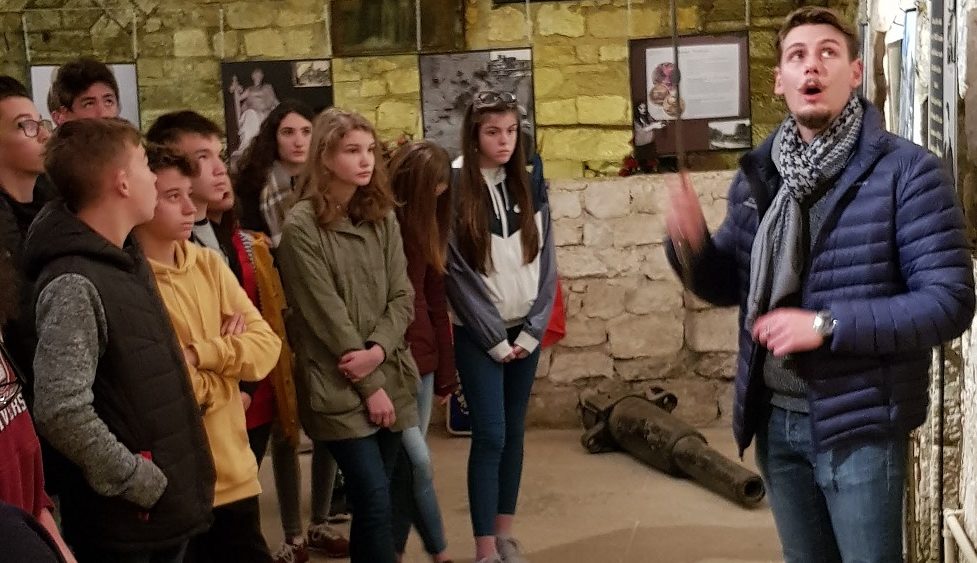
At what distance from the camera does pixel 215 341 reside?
2383 mm

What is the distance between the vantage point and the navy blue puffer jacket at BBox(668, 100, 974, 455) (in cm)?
181

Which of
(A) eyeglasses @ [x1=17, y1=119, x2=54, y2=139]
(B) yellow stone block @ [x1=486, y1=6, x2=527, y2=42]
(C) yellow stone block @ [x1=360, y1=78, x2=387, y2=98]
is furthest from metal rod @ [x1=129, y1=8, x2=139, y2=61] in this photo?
(A) eyeglasses @ [x1=17, y1=119, x2=54, y2=139]

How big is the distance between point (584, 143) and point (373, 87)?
1.13m

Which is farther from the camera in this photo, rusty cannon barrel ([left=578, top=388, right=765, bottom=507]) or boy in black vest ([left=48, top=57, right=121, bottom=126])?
rusty cannon barrel ([left=578, top=388, right=765, bottom=507])

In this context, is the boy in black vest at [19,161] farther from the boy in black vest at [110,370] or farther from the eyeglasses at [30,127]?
the boy in black vest at [110,370]

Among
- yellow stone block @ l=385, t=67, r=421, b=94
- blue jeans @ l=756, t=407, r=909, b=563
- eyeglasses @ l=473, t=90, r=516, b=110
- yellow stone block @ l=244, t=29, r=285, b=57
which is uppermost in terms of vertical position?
yellow stone block @ l=244, t=29, r=285, b=57

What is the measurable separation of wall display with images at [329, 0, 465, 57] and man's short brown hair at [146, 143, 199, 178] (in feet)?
10.4

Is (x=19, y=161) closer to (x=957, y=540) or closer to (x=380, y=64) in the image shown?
(x=957, y=540)

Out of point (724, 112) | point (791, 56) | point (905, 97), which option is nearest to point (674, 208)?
point (791, 56)

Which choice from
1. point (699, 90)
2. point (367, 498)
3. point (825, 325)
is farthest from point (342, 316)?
point (699, 90)

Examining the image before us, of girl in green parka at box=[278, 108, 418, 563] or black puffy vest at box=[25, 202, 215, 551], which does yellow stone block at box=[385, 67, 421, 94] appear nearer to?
girl in green parka at box=[278, 108, 418, 563]

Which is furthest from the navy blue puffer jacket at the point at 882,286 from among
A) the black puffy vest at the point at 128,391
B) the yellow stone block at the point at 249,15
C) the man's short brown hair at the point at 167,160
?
the yellow stone block at the point at 249,15

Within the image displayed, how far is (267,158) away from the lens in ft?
12.0

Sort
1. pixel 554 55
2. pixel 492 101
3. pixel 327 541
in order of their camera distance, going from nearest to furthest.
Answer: pixel 492 101
pixel 327 541
pixel 554 55
